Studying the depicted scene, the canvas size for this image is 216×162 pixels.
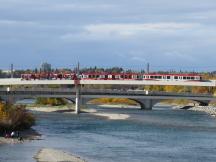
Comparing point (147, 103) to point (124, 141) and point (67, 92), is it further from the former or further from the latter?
point (124, 141)

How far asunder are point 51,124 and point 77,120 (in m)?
12.5

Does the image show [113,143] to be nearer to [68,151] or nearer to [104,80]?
[68,151]

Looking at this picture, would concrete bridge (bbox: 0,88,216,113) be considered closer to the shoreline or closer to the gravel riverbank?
the shoreline

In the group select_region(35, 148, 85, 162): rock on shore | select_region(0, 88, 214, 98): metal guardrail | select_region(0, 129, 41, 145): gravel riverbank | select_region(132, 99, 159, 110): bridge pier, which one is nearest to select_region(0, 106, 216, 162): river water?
select_region(35, 148, 85, 162): rock on shore

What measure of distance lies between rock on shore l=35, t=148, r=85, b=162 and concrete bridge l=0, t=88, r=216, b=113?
74994 millimetres

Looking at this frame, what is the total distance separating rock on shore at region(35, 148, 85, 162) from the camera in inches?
2601

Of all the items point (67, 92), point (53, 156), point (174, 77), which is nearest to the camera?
point (53, 156)

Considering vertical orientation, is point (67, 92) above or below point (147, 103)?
above

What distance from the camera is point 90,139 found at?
298ft

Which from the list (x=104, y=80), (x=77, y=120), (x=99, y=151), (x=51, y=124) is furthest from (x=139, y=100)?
(x=99, y=151)

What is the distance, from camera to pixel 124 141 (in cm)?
8850

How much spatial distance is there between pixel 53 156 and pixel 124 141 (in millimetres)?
21296

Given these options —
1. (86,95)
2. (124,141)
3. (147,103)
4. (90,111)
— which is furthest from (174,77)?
(124,141)

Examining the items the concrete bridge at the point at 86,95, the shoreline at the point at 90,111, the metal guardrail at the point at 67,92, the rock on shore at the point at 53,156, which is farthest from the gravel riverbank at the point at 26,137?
the metal guardrail at the point at 67,92
